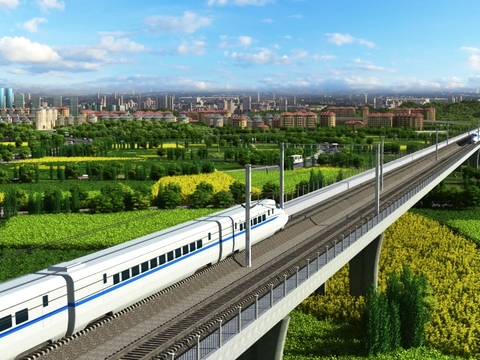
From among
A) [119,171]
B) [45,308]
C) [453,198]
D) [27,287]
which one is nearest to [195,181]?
[119,171]

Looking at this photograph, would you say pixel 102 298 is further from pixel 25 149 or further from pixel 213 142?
pixel 213 142

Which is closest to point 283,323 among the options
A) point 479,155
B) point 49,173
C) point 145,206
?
point 145,206

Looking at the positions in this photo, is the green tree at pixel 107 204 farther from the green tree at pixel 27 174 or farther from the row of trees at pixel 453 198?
the row of trees at pixel 453 198

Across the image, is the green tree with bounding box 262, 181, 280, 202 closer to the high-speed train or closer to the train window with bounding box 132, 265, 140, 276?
the high-speed train

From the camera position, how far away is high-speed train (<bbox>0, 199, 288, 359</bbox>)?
18.2 m

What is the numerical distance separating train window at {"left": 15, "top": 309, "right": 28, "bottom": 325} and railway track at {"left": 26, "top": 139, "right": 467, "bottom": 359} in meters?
1.31

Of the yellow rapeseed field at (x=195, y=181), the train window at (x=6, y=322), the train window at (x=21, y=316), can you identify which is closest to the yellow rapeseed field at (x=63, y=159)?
the yellow rapeseed field at (x=195, y=181)

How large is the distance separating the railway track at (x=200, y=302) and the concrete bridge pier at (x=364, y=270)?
3993 mm

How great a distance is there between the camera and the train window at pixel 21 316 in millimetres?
17984

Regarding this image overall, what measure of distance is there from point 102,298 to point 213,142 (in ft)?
471

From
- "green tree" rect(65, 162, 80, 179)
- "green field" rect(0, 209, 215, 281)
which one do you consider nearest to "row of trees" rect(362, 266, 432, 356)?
"green field" rect(0, 209, 215, 281)

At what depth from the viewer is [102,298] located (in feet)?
70.0

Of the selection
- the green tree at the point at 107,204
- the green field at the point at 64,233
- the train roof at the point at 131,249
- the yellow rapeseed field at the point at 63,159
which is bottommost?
the green field at the point at 64,233

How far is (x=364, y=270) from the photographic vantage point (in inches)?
1780
